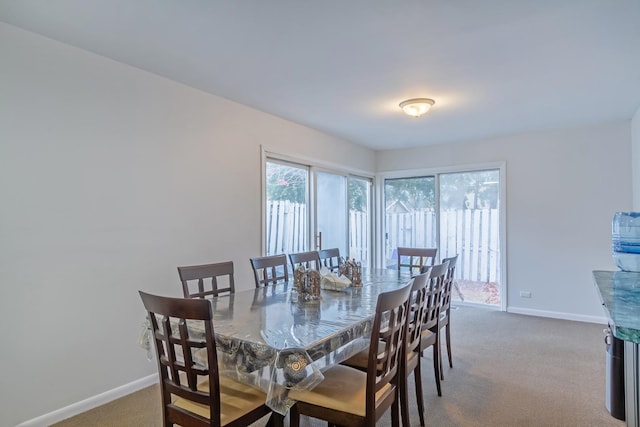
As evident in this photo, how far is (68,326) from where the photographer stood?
96.3 inches

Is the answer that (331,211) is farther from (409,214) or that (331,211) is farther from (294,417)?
(294,417)

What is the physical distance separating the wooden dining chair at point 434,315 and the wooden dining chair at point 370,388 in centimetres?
64

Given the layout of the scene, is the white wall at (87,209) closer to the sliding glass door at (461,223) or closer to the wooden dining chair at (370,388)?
the wooden dining chair at (370,388)

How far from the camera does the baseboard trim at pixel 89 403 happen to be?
7.54ft

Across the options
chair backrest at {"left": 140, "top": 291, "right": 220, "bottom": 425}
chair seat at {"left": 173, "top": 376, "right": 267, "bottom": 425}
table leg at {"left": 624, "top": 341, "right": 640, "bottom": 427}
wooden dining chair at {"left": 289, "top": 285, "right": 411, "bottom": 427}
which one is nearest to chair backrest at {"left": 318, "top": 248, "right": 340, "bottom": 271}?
wooden dining chair at {"left": 289, "top": 285, "right": 411, "bottom": 427}

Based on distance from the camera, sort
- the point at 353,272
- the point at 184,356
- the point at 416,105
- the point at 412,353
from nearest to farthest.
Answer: the point at 184,356 < the point at 412,353 < the point at 353,272 < the point at 416,105

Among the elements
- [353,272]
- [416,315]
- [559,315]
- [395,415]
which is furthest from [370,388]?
[559,315]

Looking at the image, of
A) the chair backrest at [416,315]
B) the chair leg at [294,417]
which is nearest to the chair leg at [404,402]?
the chair backrest at [416,315]

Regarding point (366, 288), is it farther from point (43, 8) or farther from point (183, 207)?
point (43, 8)

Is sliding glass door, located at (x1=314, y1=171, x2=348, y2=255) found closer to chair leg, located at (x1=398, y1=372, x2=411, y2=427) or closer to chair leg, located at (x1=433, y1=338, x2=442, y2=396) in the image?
chair leg, located at (x1=433, y1=338, x2=442, y2=396)

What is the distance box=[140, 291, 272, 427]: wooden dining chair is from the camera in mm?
1443

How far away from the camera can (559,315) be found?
15.5 ft

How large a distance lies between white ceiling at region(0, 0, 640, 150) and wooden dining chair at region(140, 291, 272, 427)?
5.33 ft

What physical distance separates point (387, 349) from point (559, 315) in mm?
4171
